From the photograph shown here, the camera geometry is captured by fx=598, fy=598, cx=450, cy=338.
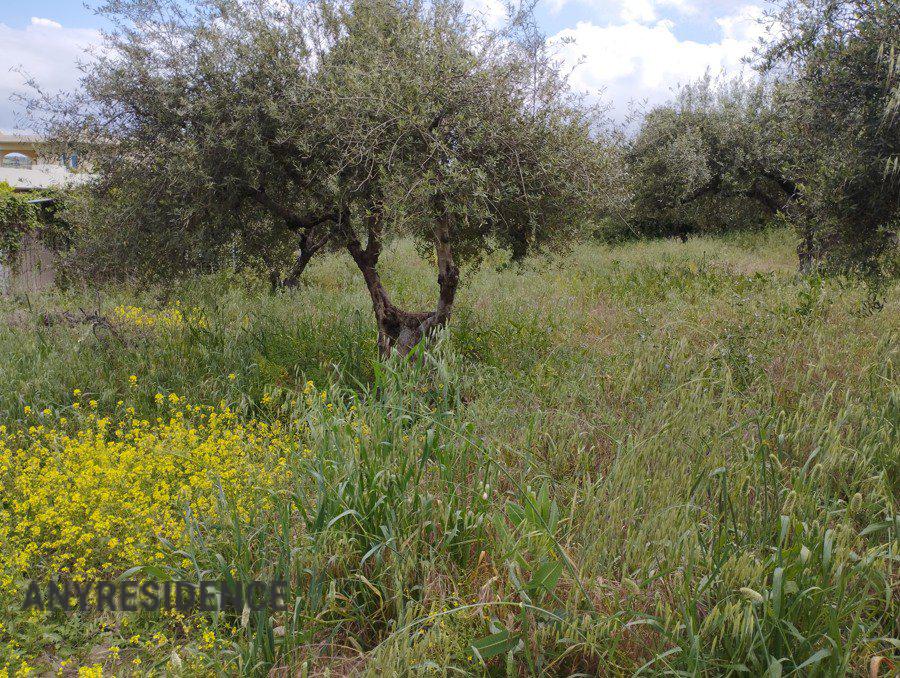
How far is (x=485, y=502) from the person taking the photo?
3404 millimetres

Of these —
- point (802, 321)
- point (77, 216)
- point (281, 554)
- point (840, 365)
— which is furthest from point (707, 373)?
point (77, 216)

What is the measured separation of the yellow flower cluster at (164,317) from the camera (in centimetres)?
838

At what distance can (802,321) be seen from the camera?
273 inches

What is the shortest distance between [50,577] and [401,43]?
594 centimetres

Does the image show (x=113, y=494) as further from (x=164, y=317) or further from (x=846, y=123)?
(x=846, y=123)

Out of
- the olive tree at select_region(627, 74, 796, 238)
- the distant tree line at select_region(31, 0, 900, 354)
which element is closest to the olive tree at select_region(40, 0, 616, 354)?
the distant tree line at select_region(31, 0, 900, 354)

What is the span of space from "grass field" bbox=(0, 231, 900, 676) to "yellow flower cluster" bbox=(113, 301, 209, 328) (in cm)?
61

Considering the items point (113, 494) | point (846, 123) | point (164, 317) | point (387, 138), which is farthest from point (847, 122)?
point (164, 317)

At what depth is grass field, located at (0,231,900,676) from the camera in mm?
2668

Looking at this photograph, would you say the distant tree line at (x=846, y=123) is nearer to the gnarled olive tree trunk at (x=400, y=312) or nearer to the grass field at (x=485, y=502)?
the grass field at (x=485, y=502)

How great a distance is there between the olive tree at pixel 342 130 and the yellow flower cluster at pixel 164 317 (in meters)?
1.11

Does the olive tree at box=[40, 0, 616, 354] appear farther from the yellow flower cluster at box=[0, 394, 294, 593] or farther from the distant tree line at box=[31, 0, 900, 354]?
the yellow flower cluster at box=[0, 394, 294, 593]

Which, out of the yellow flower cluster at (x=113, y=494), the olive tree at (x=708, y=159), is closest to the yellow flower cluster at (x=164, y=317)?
the yellow flower cluster at (x=113, y=494)

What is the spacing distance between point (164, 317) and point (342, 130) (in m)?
4.26
